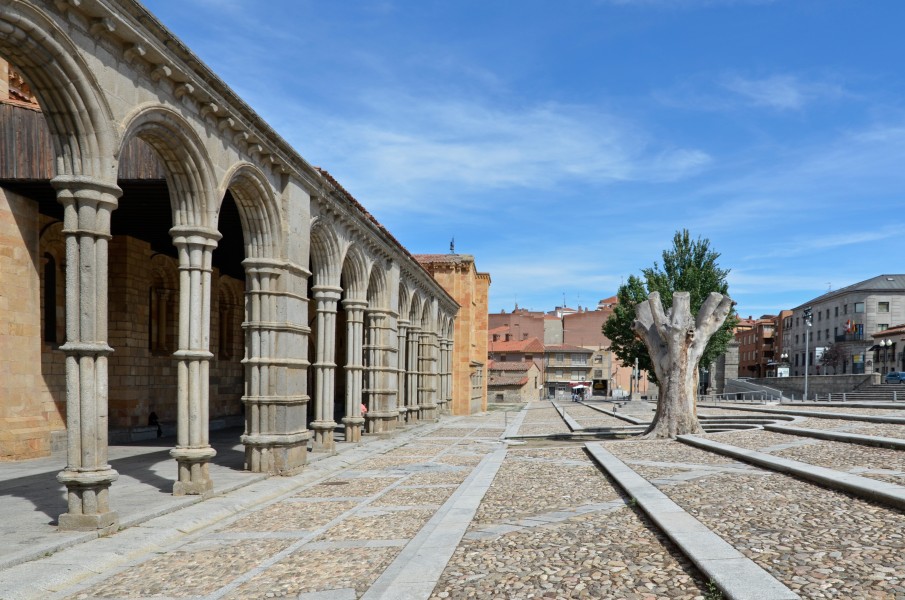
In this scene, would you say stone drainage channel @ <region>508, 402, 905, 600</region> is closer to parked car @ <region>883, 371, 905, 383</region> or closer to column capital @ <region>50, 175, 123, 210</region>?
column capital @ <region>50, 175, 123, 210</region>

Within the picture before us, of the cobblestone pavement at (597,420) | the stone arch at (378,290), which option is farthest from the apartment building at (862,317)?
the stone arch at (378,290)

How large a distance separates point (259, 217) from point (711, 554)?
966 cm

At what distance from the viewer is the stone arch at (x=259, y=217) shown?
12328 millimetres

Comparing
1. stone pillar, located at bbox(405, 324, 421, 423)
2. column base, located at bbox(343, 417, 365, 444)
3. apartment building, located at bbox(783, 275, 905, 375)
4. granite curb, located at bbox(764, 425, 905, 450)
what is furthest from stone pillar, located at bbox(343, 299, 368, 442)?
apartment building, located at bbox(783, 275, 905, 375)

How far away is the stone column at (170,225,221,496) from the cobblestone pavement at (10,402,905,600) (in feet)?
3.80

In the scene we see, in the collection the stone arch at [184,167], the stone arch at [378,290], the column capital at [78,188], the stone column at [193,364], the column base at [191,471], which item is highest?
the stone arch at [184,167]

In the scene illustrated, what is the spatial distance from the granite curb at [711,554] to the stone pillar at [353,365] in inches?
407

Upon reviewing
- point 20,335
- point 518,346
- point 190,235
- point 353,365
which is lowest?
point 518,346

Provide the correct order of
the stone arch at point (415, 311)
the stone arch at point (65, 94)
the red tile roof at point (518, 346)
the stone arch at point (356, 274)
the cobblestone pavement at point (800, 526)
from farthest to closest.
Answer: the red tile roof at point (518, 346), the stone arch at point (415, 311), the stone arch at point (356, 274), the stone arch at point (65, 94), the cobblestone pavement at point (800, 526)

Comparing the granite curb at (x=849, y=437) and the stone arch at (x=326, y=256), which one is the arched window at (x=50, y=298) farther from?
the granite curb at (x=849, y=437)

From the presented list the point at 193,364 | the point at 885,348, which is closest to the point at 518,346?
the point at 885,348

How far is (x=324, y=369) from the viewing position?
635 inches

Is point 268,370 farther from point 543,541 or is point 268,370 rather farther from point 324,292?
point 543,541

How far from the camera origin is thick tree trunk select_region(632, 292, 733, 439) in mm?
18750
